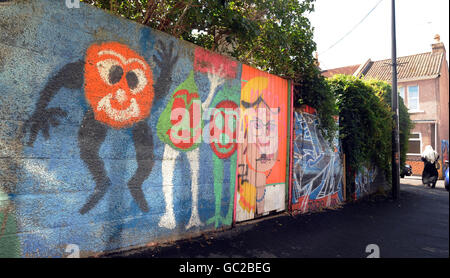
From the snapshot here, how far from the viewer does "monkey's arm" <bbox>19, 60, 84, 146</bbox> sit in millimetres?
2703

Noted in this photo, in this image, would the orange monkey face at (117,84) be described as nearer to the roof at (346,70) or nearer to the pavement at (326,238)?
the pavement at (326,238)

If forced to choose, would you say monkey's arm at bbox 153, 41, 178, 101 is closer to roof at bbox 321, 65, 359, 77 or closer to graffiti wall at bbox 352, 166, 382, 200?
A: graffiti wall at bbox 352, 166, 382, 200

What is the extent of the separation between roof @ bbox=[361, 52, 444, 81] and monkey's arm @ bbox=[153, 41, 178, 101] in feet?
58.3

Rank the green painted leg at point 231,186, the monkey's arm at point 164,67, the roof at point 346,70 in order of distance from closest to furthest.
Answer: the monkey's arm at point 164,67 → the green painted leg at point 231,186 → the roof at point 346,70

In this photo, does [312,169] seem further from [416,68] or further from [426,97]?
[416,68]

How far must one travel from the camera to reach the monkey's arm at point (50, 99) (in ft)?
8.87

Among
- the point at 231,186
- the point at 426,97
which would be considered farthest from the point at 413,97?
the point at 231,186

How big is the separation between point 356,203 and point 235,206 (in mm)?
4846

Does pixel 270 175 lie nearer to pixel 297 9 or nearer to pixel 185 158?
pixel 185 158

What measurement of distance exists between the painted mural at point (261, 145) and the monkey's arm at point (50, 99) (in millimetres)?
2738

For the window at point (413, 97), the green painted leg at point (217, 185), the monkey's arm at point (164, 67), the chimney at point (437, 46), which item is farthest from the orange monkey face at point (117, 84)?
the chimney at point (437, 46)

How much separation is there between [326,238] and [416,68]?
19.2 meters

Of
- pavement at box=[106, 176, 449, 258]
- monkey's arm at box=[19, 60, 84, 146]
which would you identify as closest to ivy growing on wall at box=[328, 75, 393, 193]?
pavement at box=[106, 176, 449, 258]

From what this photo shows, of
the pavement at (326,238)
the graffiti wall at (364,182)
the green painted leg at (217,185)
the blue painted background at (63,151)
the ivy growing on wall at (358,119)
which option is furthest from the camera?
the graffiti wall at (364,182)
